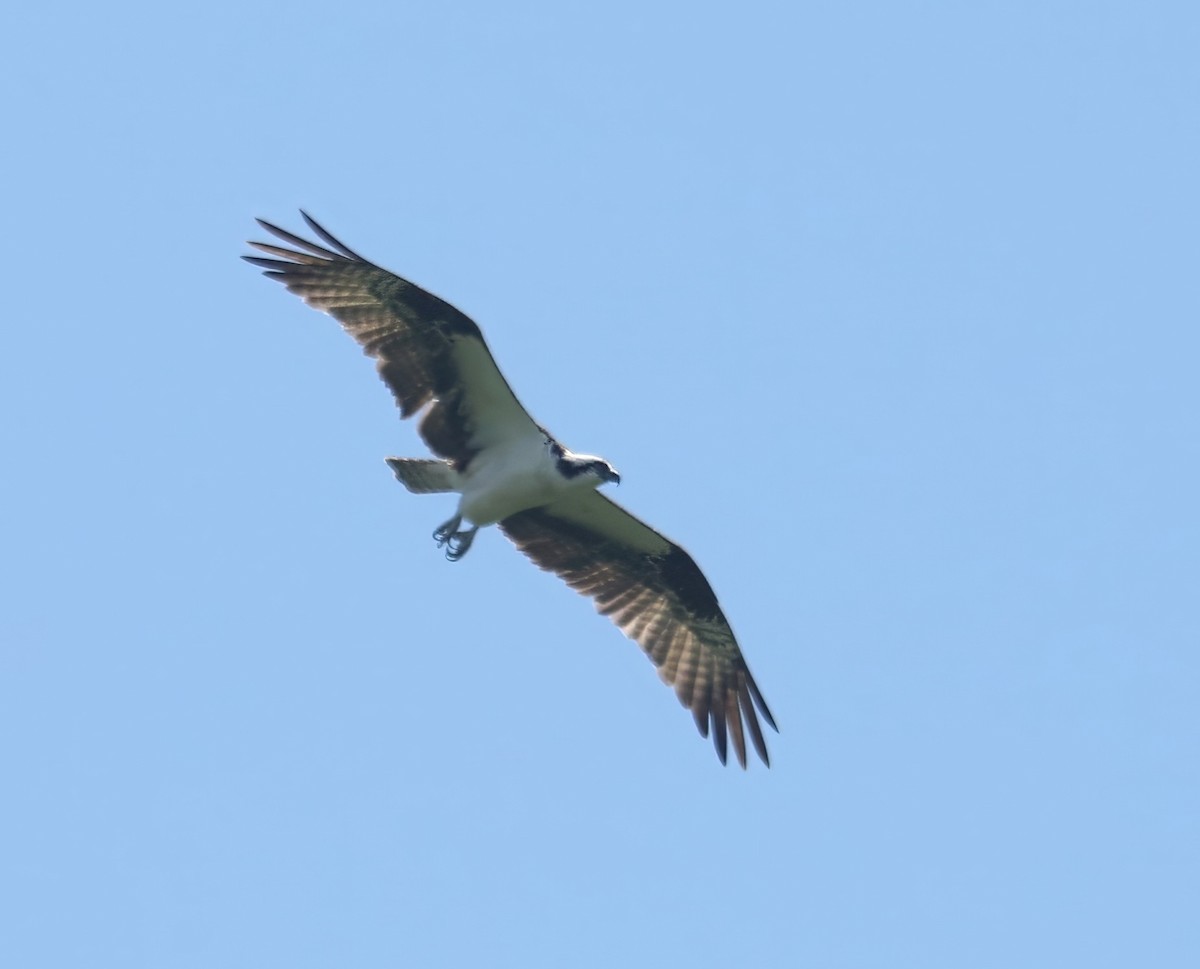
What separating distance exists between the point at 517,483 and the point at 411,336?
1.73m

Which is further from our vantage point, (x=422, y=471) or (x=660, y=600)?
(x=660, y=600)

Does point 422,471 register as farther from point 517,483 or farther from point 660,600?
point 660,600

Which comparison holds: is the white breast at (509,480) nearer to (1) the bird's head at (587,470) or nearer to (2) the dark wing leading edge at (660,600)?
(1) the bird's head at (587,470)

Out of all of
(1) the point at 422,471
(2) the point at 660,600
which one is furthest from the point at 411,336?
(2) the point at 660,600

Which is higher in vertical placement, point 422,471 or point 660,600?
point 660,600

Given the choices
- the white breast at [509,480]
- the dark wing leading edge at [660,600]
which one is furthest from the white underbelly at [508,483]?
the dark wing leading edge at [660,600]

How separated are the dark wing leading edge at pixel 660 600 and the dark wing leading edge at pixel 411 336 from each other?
1662 mm

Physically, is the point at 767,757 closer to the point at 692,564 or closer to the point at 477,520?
the point at 692,564

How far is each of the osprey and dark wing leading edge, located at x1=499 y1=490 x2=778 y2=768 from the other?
0.03 feet

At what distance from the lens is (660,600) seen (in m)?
21.0

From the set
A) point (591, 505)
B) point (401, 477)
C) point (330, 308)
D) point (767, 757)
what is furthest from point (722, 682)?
point (330, 308)

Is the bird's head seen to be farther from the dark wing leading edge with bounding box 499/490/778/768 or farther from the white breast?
the dark wing leading edge with bounding box 499/490/778/768

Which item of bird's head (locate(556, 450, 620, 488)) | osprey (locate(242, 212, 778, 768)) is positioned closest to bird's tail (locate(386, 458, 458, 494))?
osprey (locate(242, 212, 778, 768))

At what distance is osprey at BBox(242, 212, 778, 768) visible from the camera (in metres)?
18.8
